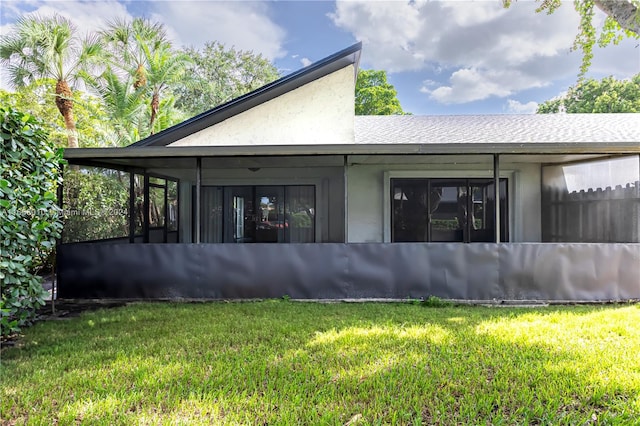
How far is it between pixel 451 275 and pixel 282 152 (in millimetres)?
3523

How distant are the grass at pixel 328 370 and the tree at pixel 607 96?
90.7ft

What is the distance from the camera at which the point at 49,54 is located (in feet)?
44.6

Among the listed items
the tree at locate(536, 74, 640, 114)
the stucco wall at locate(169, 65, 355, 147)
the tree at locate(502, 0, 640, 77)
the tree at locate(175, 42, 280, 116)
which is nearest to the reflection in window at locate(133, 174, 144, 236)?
the stucco wall at locate(169, 65, 355, 147)

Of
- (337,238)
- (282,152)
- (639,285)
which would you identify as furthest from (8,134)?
(639,285)

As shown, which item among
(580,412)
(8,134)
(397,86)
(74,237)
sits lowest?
(580,412)

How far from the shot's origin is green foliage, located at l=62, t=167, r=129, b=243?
855cm

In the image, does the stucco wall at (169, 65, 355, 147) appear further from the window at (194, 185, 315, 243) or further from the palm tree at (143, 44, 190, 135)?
the palm tree at (143, 44, 190, 135)

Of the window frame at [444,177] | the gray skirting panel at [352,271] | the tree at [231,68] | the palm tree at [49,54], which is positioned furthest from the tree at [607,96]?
the palm tree at [49,54]

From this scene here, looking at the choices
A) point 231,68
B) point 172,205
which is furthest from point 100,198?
point 231,68

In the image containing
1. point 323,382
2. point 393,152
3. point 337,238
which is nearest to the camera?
point 323,382

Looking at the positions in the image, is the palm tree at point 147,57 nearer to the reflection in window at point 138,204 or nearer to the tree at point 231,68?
the reflection in window at point 138,204

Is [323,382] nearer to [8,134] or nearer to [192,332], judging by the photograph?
[192,332]

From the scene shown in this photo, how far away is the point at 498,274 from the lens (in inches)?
240

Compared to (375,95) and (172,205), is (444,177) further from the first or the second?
(375,95)
